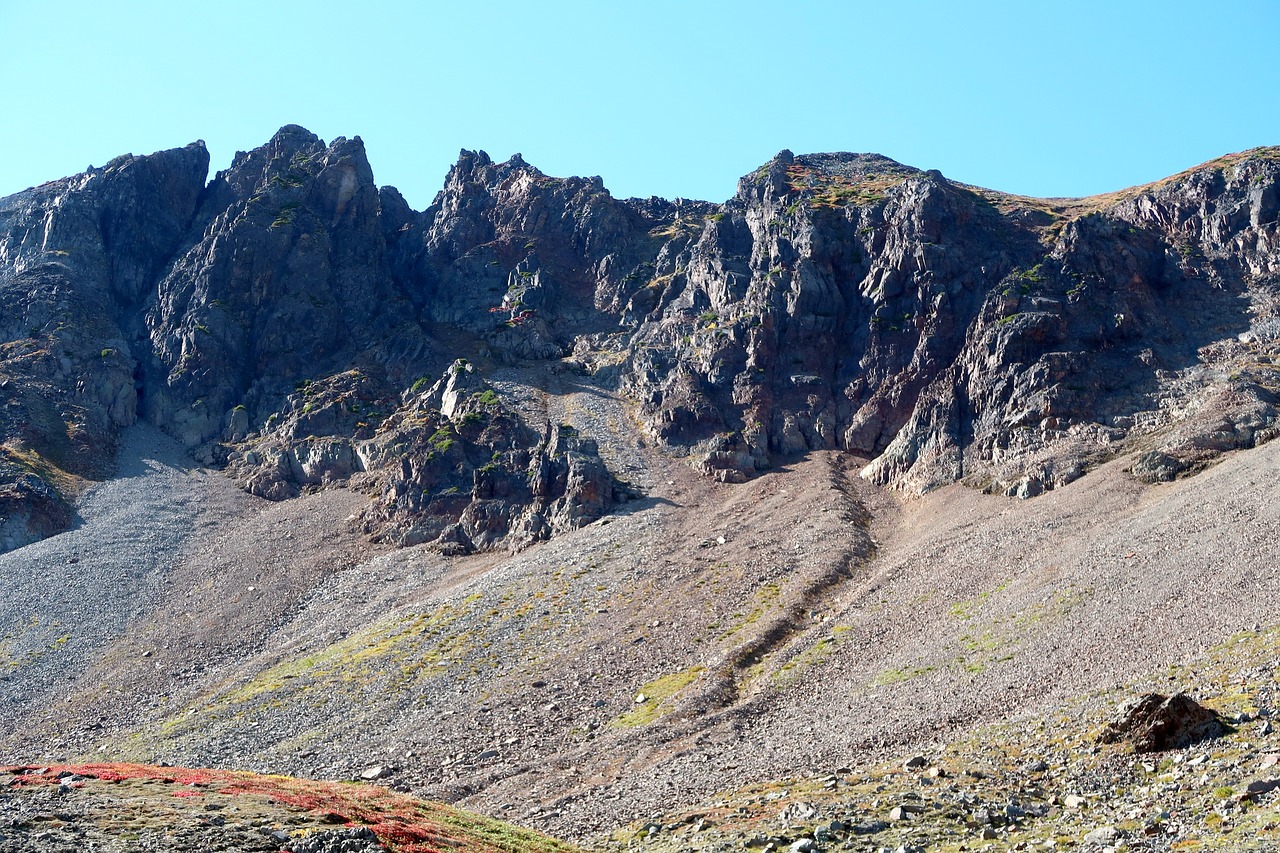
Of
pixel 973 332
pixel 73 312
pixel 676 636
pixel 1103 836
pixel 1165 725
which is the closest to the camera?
pixel 1103 836

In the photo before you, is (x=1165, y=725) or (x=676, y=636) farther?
(x=676, y=636)

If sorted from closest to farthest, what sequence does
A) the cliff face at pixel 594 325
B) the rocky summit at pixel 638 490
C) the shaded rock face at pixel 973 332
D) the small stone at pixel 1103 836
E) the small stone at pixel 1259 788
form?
the small stone at pixel 1103 836, the small stone at pixel 1259 788, the rocky summit at pixel 638 490, the shaded rock face at pixel 973 332, the cliff face at pixel 594 325

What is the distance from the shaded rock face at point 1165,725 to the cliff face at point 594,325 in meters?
54.4

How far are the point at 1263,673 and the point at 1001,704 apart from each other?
12558 millimetres

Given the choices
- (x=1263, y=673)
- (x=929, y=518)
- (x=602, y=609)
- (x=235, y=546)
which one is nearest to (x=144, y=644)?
(x=235, y=546)

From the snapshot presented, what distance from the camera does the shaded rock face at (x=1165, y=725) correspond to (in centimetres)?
3762

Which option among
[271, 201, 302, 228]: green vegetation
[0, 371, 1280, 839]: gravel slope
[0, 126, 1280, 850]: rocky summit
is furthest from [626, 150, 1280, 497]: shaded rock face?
[271, 201, 302, 228]: green vegetation

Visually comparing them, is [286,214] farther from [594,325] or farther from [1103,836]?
[1103,836]

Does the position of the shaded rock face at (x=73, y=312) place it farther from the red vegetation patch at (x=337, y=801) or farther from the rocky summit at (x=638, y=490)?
the red vegetation patch at (x=337, y=801)

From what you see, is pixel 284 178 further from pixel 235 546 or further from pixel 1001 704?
pixel 1001 704

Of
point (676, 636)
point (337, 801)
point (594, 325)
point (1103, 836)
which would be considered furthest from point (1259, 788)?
point (594, 325)

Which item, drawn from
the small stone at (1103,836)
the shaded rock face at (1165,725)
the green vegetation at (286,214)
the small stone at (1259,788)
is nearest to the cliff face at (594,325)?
the green vegetation at (286,214)

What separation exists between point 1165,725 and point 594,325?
12014 cm

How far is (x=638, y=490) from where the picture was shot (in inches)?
4296
